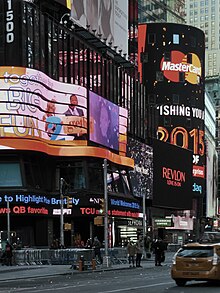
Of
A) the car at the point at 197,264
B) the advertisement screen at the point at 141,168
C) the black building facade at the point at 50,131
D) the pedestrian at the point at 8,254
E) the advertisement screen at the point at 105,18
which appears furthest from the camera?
the advertisement screen at the point at 141,168

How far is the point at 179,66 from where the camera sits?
12275 cm

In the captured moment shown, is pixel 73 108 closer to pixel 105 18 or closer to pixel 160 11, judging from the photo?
pixel 105 18

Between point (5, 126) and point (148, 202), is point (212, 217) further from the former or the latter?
point (5, 126)

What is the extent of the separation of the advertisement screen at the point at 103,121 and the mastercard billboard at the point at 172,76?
38.5 meters

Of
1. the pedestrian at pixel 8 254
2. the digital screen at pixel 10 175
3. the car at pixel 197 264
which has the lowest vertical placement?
the pedestrian at pixel 8 254

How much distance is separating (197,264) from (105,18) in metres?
69.1

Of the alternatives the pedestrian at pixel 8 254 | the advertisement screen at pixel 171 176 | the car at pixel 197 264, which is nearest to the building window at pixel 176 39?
the advertisement screen at pixel 171 176

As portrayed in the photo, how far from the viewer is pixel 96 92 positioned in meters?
81.6

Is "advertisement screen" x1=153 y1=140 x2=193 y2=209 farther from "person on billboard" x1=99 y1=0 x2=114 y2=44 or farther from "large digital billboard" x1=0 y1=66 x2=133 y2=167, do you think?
"large digital billboard" x1=0 y1=66 x2=133 y2=167

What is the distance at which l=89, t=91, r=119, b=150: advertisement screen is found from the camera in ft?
252

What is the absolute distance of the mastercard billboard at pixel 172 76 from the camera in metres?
122

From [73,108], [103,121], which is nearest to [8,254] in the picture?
[73,108]

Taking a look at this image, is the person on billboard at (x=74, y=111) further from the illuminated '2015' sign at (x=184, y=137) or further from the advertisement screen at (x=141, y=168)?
the illuminated '2015' sign at (x=184, y=137)

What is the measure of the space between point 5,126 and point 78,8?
23.0m
